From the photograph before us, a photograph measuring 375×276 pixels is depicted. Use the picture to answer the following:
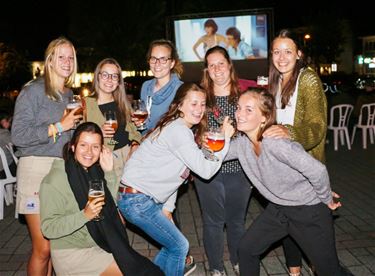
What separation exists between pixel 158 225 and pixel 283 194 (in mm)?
972

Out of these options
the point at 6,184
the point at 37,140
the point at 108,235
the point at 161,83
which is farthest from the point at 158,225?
the point at 6,184

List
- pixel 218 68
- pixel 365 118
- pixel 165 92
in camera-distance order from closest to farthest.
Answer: pixel 218 68, pixel 165 92, pixel 365 118

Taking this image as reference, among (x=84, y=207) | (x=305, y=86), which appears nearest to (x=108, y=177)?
(x=84, y=207)

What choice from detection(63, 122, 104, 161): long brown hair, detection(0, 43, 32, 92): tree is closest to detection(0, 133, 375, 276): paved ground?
detection(63, 122, 104, 161): long brown hair

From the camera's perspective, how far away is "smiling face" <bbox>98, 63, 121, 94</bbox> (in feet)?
13.0

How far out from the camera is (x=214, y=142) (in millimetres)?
3086

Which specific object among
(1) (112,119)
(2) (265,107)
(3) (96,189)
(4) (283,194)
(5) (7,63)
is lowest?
(4) (283,194)

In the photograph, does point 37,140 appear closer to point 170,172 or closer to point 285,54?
point 170,172

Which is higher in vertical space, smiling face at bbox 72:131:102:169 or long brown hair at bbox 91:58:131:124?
long brown hair at bbox 91:58:131:124

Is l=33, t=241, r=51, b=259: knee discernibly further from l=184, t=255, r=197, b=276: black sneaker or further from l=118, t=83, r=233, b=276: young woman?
l=184, t=255, r=197, b=276: black sneaker

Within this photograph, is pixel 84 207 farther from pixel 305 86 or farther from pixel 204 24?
pixel 204 24

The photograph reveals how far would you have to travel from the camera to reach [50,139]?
3336mm

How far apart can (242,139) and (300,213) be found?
706 millimetres

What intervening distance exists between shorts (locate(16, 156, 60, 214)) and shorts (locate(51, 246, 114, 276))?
0.47m
